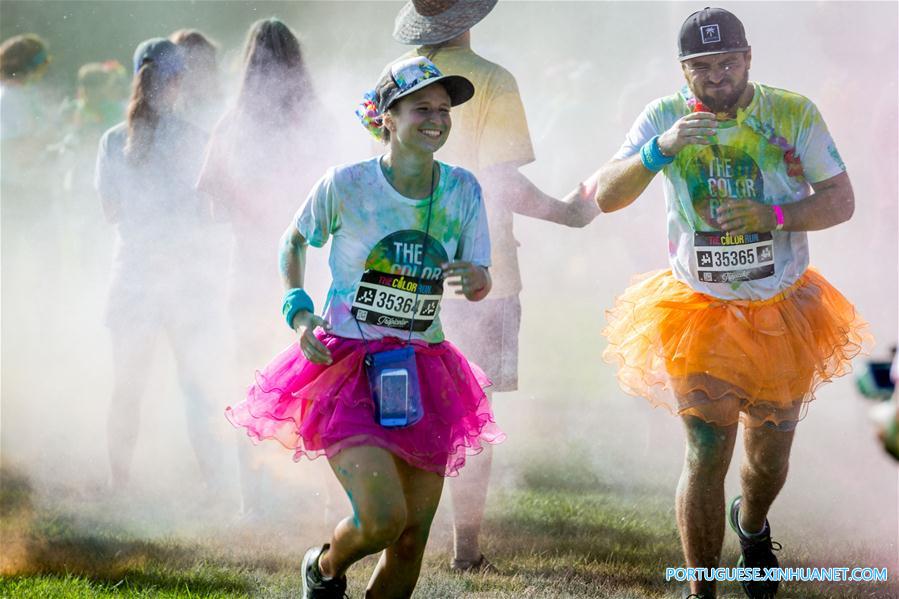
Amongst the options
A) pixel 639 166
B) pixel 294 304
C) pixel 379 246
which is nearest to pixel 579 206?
pixel 639 166

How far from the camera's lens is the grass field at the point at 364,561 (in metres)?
5.28

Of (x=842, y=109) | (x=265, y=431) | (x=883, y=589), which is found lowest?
(x=883, y=589)

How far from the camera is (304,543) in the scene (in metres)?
6.00

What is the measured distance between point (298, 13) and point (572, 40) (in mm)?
2051

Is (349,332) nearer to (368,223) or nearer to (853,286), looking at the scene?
(368,223)

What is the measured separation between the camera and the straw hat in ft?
18.4

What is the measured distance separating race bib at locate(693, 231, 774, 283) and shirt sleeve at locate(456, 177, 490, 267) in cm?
84

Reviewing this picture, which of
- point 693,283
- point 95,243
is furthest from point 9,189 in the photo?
point 693,283

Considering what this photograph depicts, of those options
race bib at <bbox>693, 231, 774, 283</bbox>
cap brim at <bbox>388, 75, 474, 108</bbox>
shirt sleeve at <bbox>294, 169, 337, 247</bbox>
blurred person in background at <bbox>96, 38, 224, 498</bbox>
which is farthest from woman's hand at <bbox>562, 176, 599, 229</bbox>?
blurred person in background at <bbox>96, 38, 224, 498</bbox>

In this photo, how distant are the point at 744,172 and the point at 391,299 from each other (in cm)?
141

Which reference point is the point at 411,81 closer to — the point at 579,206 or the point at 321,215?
the point at 321,215

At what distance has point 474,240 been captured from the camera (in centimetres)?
453

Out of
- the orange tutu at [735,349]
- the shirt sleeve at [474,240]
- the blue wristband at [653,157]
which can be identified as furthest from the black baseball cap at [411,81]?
the orange tutu at [735,349]

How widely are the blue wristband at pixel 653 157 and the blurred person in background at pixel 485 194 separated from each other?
0.84 metres
